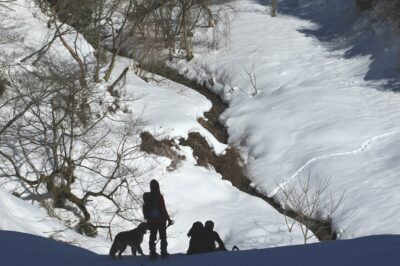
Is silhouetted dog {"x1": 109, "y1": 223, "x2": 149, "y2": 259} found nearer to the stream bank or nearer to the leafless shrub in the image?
the stream bank

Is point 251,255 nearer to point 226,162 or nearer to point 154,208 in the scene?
point 154,208

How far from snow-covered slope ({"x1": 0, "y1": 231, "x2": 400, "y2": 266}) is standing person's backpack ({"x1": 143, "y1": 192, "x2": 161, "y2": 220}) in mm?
705

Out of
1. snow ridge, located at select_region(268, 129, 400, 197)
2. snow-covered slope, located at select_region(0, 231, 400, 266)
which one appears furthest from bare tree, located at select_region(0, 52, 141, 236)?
snow-covered slope, located at select_region(0, 231, 400, 266)

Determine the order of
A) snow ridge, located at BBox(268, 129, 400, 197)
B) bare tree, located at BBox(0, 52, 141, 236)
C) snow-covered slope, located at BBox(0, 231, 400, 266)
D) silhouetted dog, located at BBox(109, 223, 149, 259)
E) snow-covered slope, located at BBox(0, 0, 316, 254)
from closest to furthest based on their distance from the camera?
snow-covered slope, located at BBox(0, 231, 400, 266) < silhouetted dog, located at BBox(109, 223, 149, 259) < snow-covered slope, located at BBox(0, 0, 316, 254) < bare tree, located at BBox(0, 52, 141, 236) < snow ridge, located at BBox(268, 129, 400, 197)

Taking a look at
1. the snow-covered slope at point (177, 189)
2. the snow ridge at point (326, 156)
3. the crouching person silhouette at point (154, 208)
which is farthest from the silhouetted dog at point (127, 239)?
the snow ridge at point (326, 156)

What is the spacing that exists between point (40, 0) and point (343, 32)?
1392cm

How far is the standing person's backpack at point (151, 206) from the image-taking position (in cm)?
993

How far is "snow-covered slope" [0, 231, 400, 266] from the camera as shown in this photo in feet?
26.5

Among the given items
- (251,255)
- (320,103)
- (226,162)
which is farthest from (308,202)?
(251,255)

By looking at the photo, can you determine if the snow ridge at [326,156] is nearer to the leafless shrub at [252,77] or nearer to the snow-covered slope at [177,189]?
the snow-covered slope at [177,189]

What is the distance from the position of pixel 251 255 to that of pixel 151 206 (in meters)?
1.64

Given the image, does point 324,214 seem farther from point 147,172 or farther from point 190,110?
point 190,110

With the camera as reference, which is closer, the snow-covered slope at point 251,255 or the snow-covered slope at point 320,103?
the snow-covered slope at point 251,255

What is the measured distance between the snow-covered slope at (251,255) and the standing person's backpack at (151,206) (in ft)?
2.31
